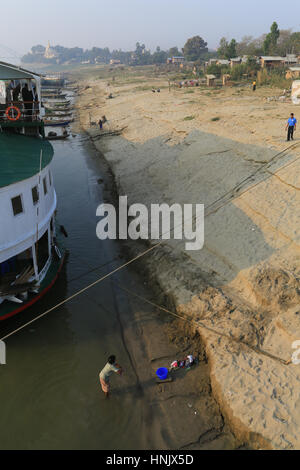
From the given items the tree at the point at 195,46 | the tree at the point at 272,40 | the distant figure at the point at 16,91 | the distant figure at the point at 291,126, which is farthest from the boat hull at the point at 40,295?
→ the tree at the point at 195,46

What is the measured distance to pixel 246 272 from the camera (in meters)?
14.5

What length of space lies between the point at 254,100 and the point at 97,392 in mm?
38339

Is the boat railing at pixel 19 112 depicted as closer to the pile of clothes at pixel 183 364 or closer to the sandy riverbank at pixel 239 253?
the sandy riverbank at pixel 239 253

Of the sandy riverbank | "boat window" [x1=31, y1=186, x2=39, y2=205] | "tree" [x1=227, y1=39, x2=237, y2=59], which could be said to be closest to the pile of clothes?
the sandy riverbank

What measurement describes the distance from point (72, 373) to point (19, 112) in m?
12.3

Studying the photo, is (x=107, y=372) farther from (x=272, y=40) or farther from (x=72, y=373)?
(x=272, y=40)

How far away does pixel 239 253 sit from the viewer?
15633 millimetres

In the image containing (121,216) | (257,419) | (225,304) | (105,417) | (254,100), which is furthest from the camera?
(254,100)

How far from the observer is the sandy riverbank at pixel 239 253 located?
10078mm

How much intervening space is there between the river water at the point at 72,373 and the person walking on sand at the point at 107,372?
521mm

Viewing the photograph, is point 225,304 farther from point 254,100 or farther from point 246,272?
point 254,100

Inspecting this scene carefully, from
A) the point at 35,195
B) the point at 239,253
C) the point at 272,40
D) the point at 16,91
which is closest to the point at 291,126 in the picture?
the point at 239,253

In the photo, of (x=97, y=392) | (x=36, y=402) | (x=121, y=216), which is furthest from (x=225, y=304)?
(x=121, y=216)

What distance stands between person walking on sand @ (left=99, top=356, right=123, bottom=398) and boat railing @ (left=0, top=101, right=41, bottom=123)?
12292 mm
